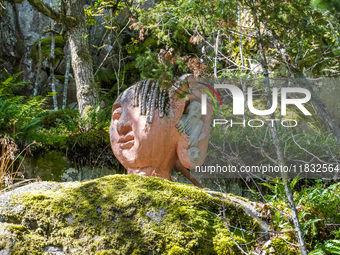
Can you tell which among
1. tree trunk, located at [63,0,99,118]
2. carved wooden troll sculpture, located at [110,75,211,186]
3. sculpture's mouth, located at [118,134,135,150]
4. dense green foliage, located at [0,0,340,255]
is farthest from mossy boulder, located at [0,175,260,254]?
tree trunk, located at [63,0,99,118]

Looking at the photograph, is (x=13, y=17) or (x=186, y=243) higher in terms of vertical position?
(x=13, y=17)

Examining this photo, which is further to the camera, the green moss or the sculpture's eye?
the sculpture's eye

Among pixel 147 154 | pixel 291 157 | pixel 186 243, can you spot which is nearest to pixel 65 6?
pixel 147 154

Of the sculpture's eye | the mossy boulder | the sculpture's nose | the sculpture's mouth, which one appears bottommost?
the mossy boulder

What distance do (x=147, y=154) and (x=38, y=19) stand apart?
38.1 ft

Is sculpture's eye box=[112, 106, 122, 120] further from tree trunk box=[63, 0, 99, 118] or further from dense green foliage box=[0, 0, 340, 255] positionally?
tree trunk box=[63, 0, 99, 118]

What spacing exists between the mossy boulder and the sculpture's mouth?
67.7 inches

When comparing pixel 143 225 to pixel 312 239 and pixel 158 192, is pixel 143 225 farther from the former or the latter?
pixel 312 239

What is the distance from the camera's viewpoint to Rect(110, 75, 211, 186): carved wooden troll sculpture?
4.68 metres

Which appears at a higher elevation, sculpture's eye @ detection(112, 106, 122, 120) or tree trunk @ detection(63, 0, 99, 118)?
tree trunk @ detection(63, 0, 99, 118)

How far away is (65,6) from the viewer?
791cm

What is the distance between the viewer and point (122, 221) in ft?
9.05

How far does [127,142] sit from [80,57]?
3674 millimetres

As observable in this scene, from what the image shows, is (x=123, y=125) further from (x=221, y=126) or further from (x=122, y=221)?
(x=221, y=126)
